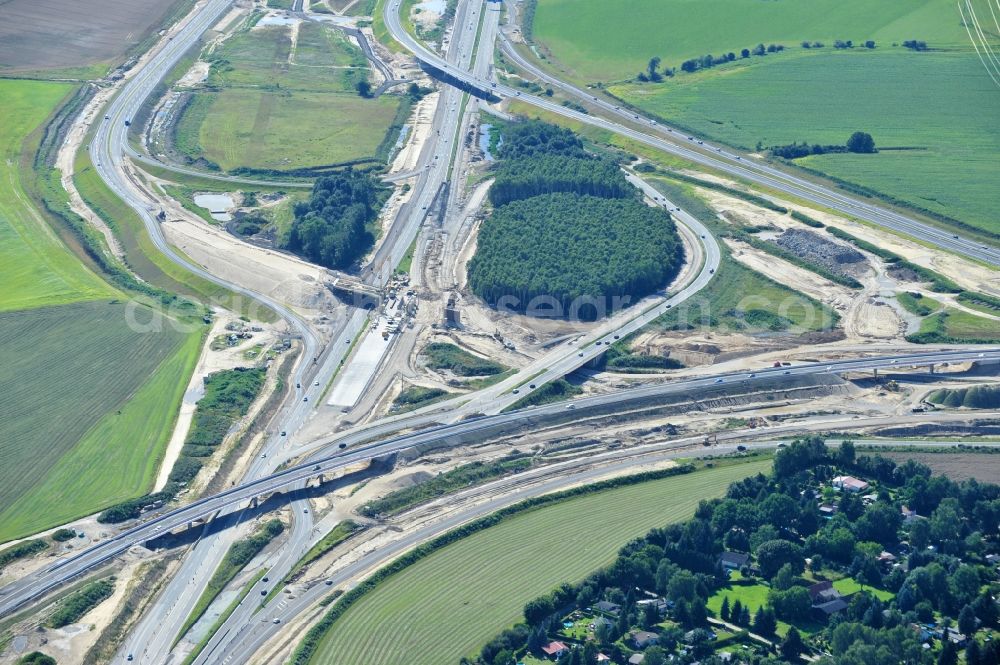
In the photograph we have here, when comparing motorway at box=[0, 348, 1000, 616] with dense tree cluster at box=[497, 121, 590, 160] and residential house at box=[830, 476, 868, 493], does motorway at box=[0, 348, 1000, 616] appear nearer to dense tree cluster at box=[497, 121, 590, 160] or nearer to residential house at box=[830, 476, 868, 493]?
residential house at box=[830, 476, 868, 493]

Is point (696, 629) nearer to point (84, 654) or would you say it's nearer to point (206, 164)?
point (84, 654)

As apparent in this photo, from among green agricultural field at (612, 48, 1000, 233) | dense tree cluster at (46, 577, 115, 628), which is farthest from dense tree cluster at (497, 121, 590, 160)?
dense tree cluster at (46, 577, 115, 628)

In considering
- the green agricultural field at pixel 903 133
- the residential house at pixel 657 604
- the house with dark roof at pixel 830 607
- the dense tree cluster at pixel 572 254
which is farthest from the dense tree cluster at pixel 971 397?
the residential house at pixel 657 604

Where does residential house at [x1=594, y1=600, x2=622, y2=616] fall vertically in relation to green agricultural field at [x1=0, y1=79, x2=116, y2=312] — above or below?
below

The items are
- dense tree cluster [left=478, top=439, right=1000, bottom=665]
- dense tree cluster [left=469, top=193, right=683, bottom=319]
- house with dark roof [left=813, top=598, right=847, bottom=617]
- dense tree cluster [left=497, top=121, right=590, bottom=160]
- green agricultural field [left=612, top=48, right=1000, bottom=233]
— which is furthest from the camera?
dense tree cluster [left=497, top=121, right=590, bottom=160]

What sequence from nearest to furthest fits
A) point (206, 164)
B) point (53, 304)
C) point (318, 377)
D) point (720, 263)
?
point (318, 377)
point (53, 304)
point (720, 263)
point (206, 164)

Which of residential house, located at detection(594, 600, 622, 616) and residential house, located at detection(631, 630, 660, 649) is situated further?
residential house, located at detection(594, 600, 622, 616)

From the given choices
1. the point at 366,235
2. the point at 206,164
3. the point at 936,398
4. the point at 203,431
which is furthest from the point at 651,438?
the point at 206,164

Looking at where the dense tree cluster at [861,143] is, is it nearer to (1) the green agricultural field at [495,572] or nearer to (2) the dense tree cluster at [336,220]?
(2) the dense tree cluster at [336,220]

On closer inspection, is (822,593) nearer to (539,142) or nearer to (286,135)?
(539,142)
